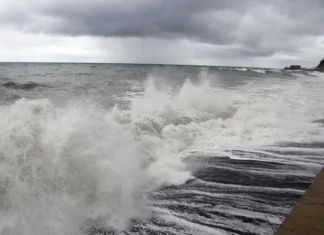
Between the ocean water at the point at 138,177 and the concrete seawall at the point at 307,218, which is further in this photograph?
the ocean water at the point at 138,177

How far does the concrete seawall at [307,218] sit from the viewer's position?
2.64 metres

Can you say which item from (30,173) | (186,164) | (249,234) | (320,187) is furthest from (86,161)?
(320,187)

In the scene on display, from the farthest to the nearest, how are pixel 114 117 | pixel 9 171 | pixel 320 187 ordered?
pixel 114 117, pixel 9 171, pixel 320 187

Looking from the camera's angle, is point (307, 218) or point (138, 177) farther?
point (138, 177)

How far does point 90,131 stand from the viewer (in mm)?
5348

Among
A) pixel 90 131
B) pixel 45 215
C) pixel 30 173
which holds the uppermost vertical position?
pixel 90 131

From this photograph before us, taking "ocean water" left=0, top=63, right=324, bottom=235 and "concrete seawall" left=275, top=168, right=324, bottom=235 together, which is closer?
"concrete seawall" left=275, top=168, right=324, bottom=235

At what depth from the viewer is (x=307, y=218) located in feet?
9.39

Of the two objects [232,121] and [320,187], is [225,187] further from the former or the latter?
[232,121]

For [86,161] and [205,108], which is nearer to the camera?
[86,161]

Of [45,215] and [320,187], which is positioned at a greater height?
[320,187]

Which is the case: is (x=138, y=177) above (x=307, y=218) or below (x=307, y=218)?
below

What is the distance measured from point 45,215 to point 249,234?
2.44m

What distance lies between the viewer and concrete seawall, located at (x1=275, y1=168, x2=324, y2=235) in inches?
104
